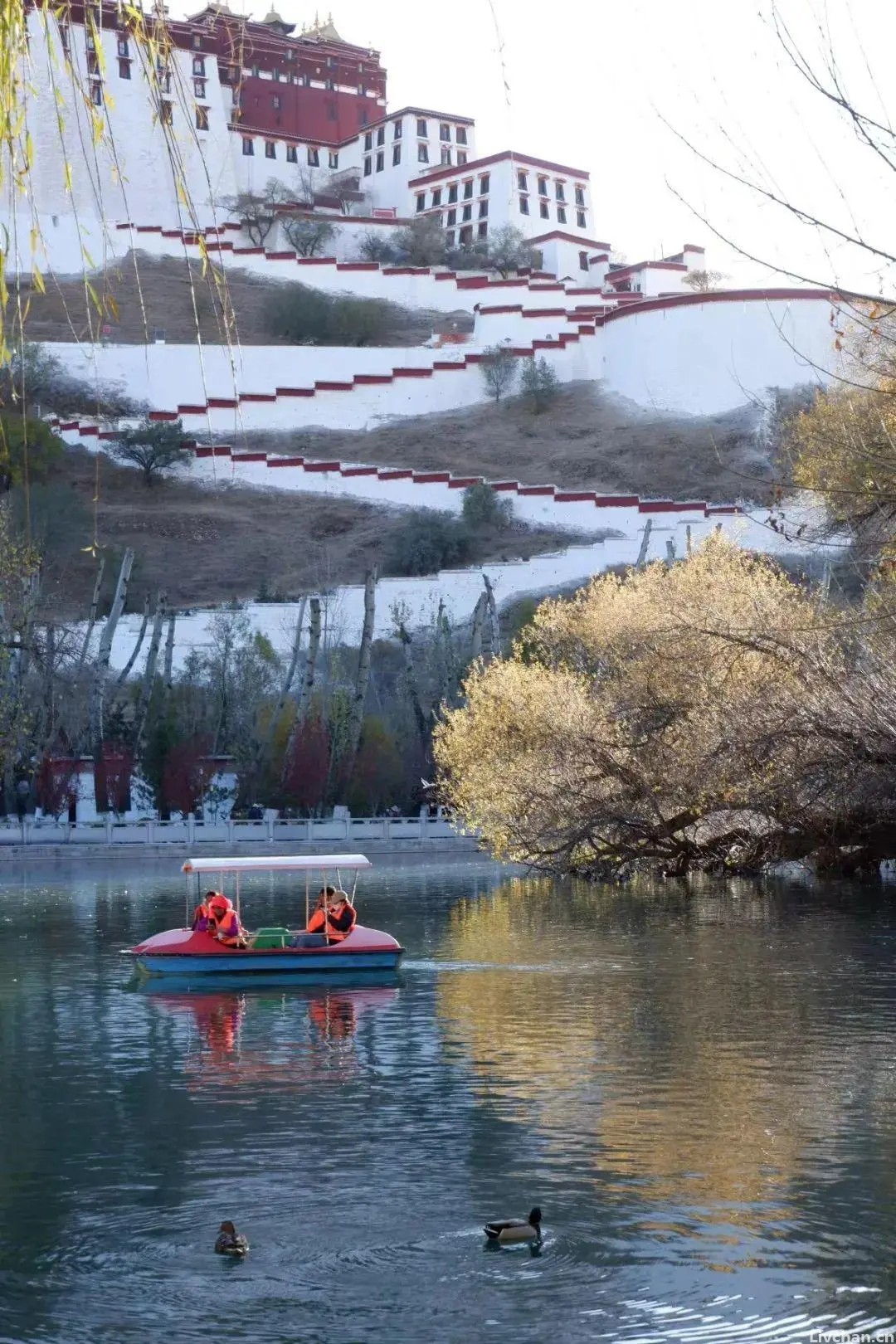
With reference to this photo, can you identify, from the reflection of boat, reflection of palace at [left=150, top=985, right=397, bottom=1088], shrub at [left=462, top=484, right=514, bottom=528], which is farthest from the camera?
shrub at [left=462, top=484, right=514, bottom=528]

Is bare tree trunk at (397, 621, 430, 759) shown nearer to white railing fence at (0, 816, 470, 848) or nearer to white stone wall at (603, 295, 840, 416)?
white railing fence at (0, 816, 470, 848)

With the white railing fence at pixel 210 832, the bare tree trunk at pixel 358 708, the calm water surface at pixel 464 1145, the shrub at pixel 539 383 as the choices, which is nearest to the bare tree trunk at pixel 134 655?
the white railing fence at pixel 210 832

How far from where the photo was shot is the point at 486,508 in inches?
2218

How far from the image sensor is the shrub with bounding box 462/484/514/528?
5619cm

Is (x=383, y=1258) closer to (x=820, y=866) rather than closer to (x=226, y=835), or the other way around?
(x=820, y=866)

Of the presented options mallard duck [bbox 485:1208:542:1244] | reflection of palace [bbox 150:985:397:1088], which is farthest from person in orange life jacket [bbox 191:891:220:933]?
mallard duck [bbox 485:1208:542:1244]

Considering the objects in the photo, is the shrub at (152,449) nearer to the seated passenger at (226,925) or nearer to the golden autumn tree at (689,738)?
the golden autumn tree at (689,738)

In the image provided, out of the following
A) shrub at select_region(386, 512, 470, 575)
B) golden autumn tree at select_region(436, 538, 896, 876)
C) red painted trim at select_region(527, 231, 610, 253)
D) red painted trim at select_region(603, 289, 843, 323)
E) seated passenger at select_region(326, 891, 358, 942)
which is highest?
red painted trim at select_region(527, 231, 610, 253)

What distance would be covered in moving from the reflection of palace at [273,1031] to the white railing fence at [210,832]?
14993 millimetres

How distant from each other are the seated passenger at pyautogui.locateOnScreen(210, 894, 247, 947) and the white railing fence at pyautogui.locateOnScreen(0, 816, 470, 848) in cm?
1397

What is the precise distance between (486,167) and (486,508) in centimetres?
3156

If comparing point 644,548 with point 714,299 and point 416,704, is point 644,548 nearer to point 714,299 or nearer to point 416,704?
point 416,704

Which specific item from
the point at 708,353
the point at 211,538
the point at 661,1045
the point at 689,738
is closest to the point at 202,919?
the point at 661,1045

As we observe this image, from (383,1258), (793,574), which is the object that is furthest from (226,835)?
(383,1258)
